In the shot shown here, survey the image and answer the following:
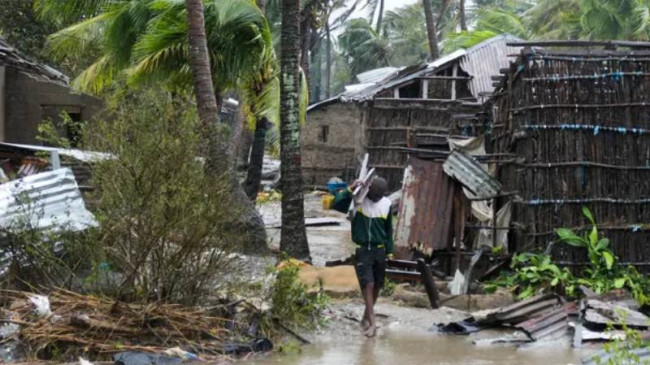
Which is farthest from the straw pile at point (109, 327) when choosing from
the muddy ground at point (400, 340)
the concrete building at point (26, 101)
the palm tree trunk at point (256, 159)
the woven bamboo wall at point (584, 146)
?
the palm tree trunk at point (256, 159)

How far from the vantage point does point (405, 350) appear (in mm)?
9555

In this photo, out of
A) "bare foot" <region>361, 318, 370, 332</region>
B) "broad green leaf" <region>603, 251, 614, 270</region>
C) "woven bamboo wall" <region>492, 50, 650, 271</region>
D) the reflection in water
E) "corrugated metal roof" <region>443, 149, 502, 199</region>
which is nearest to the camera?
the reflection in water

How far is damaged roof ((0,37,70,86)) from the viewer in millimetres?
16375

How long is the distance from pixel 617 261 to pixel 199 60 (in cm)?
649

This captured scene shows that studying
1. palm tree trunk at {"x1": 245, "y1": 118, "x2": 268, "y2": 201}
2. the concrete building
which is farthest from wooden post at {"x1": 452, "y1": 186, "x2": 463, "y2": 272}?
palm tree trunk at {"x1": 245, "y1": 118, "x2": 268, "y2": 201}

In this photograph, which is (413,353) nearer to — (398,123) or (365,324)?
(365,324)

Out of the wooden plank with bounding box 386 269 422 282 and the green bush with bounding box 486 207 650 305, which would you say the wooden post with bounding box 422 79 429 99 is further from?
the wooden plank with bounding box 386 269 422 282

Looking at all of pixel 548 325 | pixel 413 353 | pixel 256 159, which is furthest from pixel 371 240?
pixel 256 159

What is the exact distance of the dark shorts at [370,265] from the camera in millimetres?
10266

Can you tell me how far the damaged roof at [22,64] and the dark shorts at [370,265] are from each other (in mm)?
8453

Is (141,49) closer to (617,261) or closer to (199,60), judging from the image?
(199,60)

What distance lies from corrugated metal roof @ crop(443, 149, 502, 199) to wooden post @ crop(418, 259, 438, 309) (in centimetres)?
157

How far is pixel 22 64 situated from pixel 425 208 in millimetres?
7854

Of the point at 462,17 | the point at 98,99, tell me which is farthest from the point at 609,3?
the point at 98,99
